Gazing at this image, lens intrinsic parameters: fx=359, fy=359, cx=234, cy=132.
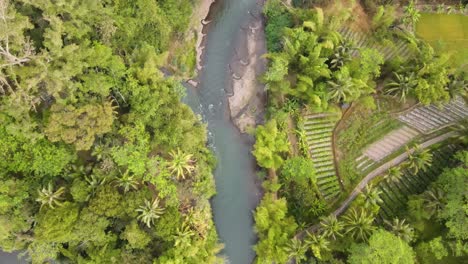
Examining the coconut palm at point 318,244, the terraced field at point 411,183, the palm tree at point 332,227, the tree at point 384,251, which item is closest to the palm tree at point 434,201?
the terraced field at point 411,183

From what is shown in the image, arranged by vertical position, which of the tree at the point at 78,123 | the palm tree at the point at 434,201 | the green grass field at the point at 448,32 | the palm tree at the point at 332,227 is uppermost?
the green grass field at the point at 448,32

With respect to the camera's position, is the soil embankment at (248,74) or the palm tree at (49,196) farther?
the soil embankment at (248,74)

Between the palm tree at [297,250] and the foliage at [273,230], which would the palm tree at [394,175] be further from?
the palm tree at [297,250]

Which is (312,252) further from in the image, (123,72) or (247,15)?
(247,15)

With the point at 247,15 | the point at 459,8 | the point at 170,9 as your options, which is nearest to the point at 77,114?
the point at 170,9

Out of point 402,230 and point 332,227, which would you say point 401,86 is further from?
point 332,227

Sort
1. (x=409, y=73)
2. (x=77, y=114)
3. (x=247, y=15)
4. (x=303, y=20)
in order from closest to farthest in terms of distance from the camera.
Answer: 1. (x=77, y=114)
2. (x=409, y=73)
3. (x=303, y=20)
4. (x=247, y=15)

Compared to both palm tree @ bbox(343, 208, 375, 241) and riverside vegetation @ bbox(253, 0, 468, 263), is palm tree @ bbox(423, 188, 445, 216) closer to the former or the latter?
riverside vegetation @ bbox(253, 0, 468, 263)

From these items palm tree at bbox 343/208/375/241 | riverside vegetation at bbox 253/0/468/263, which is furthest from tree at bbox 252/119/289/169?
palm tree at bbox 343/208/375/241
